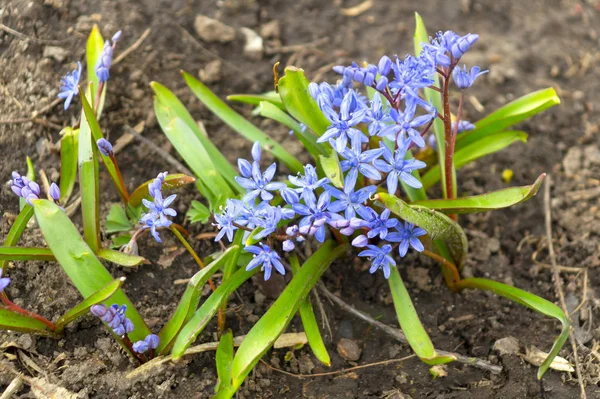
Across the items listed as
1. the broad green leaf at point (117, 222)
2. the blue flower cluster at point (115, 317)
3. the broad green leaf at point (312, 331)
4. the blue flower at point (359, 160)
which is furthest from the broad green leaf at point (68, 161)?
the blue flower at point (359, 160)

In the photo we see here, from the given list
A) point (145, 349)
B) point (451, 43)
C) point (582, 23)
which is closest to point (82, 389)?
point (145, 349)

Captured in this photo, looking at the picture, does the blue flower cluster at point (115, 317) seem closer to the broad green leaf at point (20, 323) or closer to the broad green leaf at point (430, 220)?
the broad green leaf at point (20, 323)

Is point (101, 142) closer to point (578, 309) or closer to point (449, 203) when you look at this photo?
point (449, 203)

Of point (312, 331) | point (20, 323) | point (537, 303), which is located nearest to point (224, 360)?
point (312, 331)

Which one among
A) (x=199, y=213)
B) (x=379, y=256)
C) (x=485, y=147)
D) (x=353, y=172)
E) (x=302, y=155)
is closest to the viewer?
(x=353, y=172)

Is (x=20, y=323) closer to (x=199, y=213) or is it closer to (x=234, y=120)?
(x=199, y=213)
